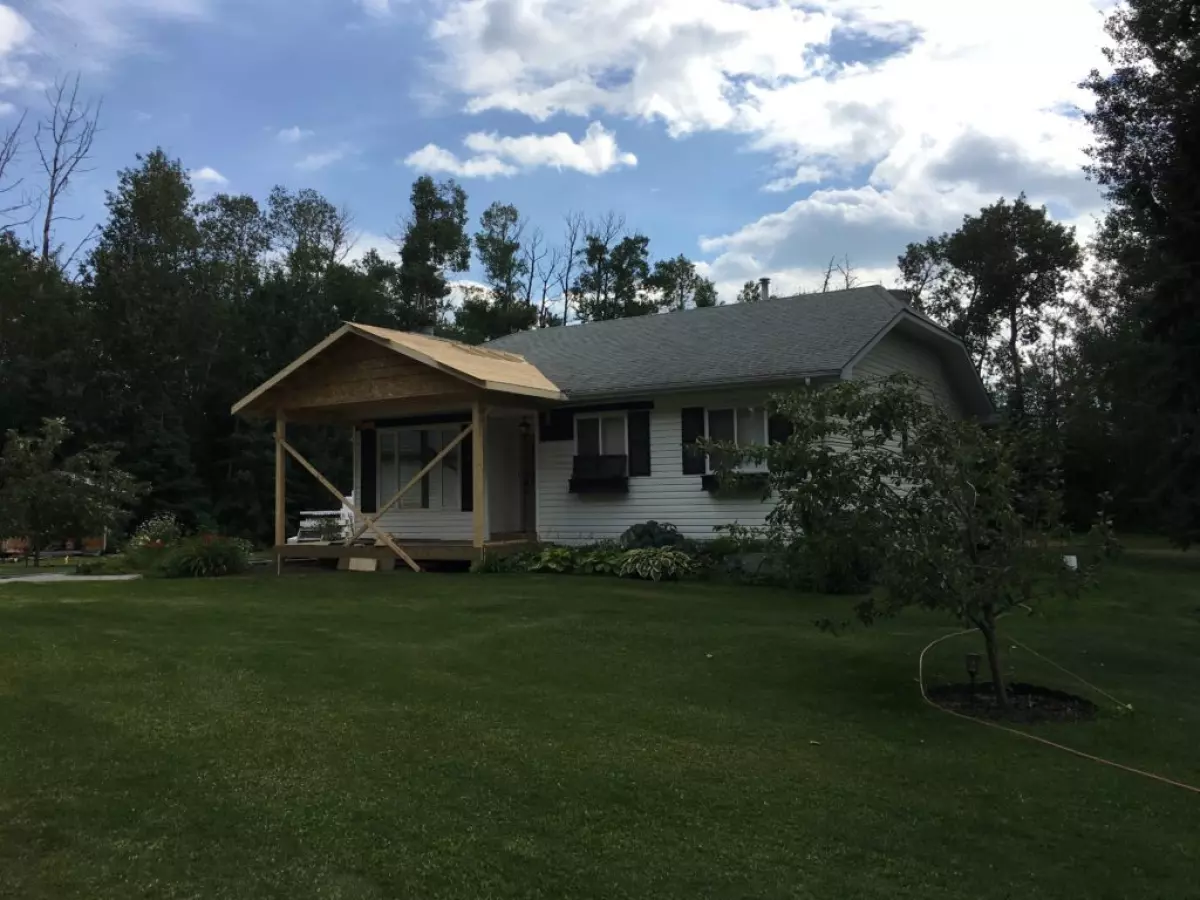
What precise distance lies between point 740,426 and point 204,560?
864 cm

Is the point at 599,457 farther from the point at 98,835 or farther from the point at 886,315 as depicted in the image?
the point at 98,835

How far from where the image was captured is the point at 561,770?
449cm

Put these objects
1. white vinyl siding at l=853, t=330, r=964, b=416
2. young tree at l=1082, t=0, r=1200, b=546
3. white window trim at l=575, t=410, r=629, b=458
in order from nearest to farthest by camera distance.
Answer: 1. young tree at l=1082, t=0, r=1200, b=546
2. white window trim at l=575, t=410, r=629, b=458
3. white vinyl siding at l=853, t=330, r=964, b=416

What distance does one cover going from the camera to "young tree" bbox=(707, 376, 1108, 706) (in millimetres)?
5828

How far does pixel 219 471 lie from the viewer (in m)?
30.4

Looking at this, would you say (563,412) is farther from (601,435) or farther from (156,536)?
(156,536)

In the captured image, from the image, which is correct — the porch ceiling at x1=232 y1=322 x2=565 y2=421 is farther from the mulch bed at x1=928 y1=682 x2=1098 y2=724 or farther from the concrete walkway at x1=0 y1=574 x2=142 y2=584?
the mulch bed at x1=928 y1=682 x2=1098 y2=724

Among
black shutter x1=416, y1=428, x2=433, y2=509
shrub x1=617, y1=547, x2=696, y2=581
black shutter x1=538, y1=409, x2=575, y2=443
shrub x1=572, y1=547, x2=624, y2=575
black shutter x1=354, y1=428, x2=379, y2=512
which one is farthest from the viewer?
black shutter x1=354, y1=428, x2=379, y2=512

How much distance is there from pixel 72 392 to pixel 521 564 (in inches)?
777

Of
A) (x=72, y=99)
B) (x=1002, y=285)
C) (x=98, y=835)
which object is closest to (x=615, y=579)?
(x=98, y=835)

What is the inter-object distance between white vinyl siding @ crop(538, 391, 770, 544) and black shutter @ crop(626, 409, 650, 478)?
0.27 ft

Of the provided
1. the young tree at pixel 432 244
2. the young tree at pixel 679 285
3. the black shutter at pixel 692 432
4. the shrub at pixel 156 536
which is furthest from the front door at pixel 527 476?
the young tree at pixel 679 285

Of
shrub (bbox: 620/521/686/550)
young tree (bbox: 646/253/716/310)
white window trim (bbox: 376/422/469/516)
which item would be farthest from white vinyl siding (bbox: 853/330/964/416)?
young tree (bbox: 646/253/716/310)

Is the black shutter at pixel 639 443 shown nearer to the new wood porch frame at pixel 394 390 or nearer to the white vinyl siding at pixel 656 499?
the white vinyl siding at pixel 656 499
